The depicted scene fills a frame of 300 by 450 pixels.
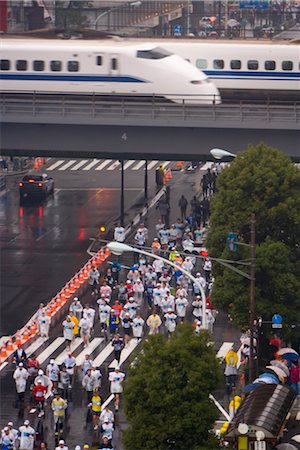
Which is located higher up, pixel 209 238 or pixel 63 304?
pixel 209 238

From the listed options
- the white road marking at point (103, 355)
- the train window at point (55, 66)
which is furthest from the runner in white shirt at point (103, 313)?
the train window at point (55, 66)

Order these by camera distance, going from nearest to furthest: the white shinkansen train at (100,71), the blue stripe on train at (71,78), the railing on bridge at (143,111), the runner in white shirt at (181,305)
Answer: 1. the runner in white shirt at (181,305)
2. the railing on bridge at (143,111)
3. the white shinkansen train at (100,71)
4. the blue stripe on train at (71,78)

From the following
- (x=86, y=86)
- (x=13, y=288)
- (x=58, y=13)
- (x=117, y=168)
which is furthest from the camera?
(x=58, y=13)

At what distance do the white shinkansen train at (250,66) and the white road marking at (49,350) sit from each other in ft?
60.8

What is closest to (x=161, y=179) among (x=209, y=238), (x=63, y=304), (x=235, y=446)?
(x=63, y=304)

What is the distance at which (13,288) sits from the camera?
6259 cm

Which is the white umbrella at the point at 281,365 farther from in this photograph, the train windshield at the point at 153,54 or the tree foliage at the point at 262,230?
the train windshield at the point at 153,54

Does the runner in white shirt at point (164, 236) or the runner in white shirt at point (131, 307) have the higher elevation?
the runner in white shirt at point (131, 307)

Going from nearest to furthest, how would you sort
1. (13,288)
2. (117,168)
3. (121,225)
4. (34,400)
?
(34,400) < (13,288) < (121,225) < (117,168)

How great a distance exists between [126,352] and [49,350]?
2.44 metres

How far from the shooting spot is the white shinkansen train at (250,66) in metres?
69.3

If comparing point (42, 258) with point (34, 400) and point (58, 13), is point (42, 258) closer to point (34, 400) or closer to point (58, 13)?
point (34, 400)

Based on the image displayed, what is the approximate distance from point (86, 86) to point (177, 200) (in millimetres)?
15395

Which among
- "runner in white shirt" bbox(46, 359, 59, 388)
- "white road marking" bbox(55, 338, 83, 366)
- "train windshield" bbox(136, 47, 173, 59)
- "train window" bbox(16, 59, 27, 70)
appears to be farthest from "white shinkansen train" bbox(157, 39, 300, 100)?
"runner in white shirt" bbox(46, 359, 59, 388)
